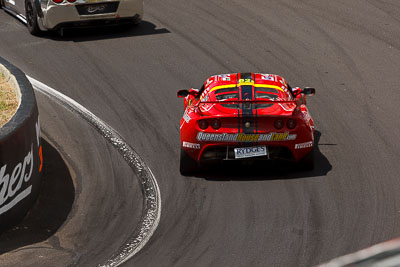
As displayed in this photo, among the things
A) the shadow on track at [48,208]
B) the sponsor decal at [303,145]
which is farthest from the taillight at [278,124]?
the shadow on track at [48,208]

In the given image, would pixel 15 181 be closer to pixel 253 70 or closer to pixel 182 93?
pixel 182 93

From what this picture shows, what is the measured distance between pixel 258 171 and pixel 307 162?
70 cm

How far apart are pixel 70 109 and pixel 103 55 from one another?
109 inches

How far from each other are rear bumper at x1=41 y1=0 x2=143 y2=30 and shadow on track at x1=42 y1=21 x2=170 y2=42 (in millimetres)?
339

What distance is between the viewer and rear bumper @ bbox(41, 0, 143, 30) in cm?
1717

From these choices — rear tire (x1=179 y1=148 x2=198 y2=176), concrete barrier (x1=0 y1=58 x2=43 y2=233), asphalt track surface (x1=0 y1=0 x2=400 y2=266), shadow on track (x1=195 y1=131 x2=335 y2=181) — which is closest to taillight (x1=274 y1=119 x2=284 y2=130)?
shadow on track (x1=195 y1=131 x2=335 y2=181)

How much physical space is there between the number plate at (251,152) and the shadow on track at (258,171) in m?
0.16

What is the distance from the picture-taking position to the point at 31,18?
58.8ft

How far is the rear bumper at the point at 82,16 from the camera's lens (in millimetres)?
17172

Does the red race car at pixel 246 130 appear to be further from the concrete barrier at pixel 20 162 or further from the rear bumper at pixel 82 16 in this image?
the rear bumper at pixel 82 16

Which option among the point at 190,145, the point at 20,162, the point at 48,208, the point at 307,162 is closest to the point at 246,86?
the point at 190,145

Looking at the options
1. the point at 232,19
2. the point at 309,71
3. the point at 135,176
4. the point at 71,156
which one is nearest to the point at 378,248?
the point at 135,176

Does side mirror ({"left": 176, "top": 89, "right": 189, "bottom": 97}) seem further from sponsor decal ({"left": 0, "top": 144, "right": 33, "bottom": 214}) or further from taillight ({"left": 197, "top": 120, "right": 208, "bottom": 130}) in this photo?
sponsor decal ({"left": 0, "top": 144, "right": 33, "bottom": 214})

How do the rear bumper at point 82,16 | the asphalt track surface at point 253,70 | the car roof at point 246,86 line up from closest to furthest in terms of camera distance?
1. the asphalt track surface at point 253,70
2. the car roof at point 246,86
3. the rear bumper at point 82,16
